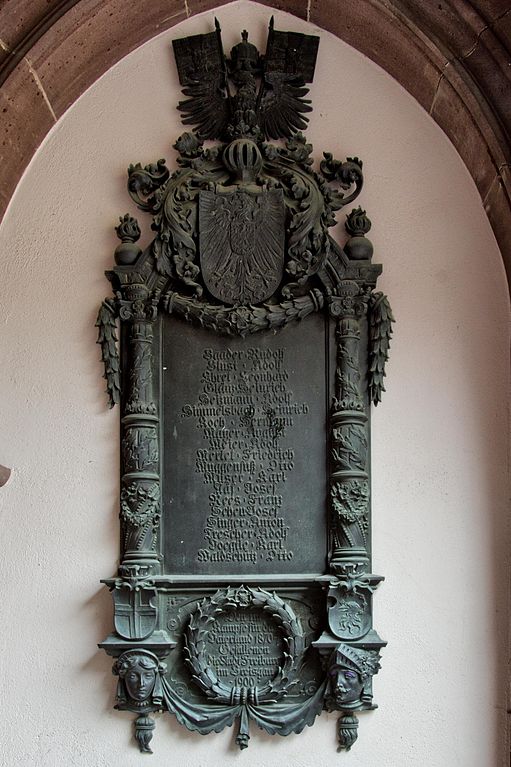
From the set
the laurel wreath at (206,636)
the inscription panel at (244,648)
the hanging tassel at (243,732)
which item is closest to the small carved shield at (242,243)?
the laurel wreath at (206,636)

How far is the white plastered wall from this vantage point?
12.2 ft

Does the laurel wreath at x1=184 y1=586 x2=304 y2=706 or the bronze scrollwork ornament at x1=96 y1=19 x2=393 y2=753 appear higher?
the bronze scrollwork ornament at x1=96 y1=19 x2=393 y2=753

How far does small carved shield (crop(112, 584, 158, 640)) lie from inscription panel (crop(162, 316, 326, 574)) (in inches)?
6.4

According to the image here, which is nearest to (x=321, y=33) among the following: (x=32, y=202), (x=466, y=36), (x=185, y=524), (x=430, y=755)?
(x=466, y=36)

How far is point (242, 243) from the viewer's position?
3.89m

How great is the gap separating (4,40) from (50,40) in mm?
201

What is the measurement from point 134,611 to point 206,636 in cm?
32

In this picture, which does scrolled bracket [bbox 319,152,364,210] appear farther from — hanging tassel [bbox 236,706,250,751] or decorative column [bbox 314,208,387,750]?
hanging tassel [bbox 236,706,250,751]

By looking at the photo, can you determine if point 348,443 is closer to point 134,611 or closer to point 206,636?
point 206,636

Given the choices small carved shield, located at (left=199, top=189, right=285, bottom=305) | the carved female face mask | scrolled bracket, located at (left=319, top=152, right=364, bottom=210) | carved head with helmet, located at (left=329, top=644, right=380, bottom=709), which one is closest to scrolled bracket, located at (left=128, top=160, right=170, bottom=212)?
small carved shield, located at (left=199, top=189, right=285, bottom=305)

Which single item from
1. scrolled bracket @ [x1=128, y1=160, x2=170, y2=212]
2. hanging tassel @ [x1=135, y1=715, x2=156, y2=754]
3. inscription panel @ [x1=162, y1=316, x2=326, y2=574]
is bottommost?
hanging tassel @ [x1=135, y1=715, x2=156, y2=754]

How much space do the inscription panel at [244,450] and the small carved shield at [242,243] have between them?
0.21 m

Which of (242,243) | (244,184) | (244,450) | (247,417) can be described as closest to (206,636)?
(244,450)

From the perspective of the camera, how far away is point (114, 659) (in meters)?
3.75
